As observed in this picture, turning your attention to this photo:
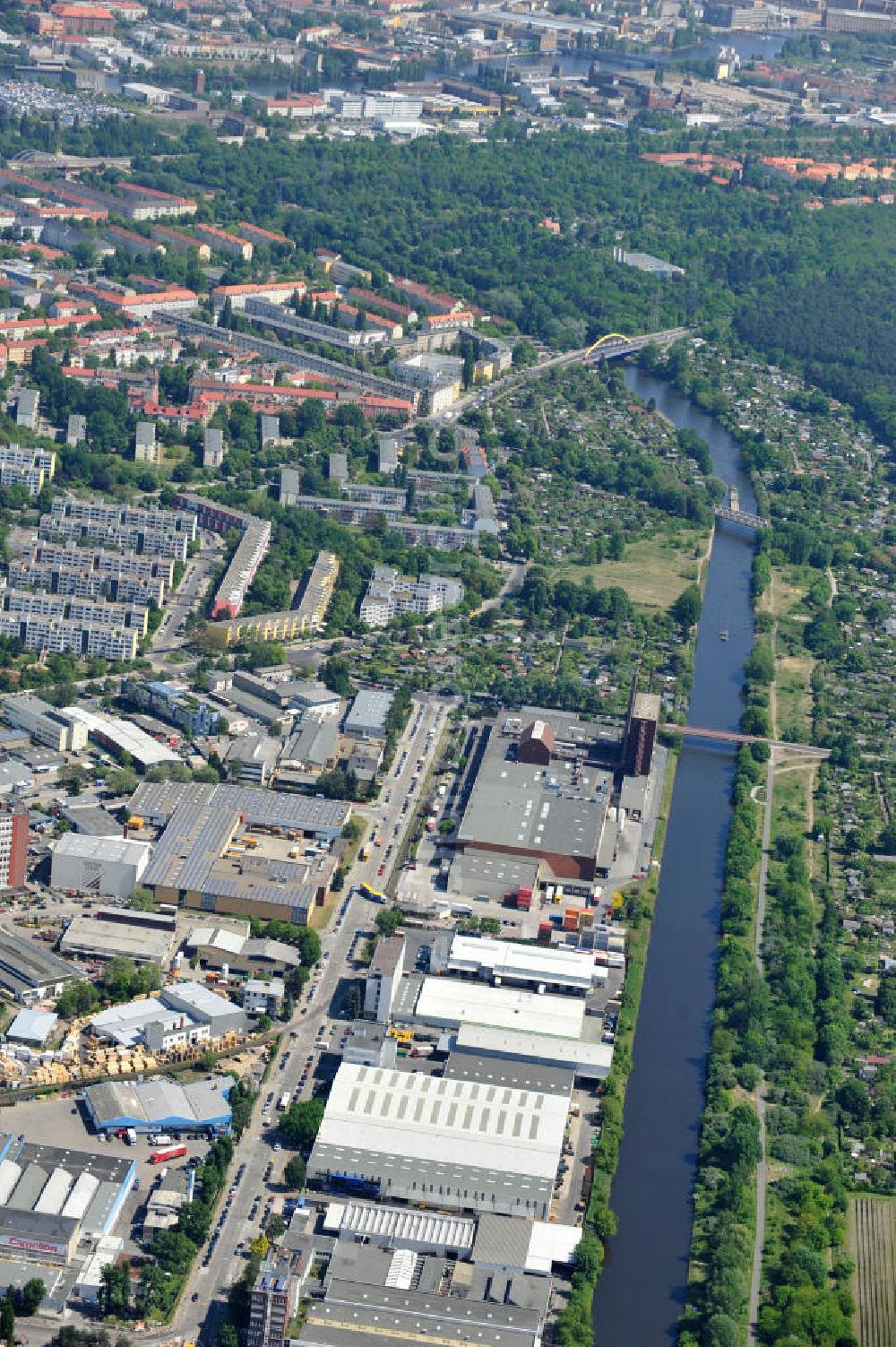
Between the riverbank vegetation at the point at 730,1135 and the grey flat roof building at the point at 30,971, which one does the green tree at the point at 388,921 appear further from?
the riverbank vegetation at the point at 730,1135

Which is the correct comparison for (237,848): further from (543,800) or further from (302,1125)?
(302,1125)

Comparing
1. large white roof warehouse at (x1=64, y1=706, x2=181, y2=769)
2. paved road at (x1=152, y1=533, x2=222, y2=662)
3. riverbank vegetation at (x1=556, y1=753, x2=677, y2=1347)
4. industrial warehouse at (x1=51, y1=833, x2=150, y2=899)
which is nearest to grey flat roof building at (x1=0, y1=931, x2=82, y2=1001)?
industrial warehouse at (x1=51, y1=833, x2=150, y2=899)

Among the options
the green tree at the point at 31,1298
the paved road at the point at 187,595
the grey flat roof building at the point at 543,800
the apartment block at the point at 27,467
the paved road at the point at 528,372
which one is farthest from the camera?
the paved road at the point at 528,372

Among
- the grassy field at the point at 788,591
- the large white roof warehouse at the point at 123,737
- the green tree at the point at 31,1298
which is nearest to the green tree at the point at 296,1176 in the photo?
the green tree at the point at 31,1298

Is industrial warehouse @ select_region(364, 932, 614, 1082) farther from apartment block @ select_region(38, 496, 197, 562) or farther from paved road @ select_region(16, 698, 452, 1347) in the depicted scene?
apartment block @ select_region(38, 496, 197, 562)

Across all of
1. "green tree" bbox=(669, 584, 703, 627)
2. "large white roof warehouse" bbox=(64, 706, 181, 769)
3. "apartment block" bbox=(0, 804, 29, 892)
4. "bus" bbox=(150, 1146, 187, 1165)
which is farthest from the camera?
"green tree" bbox=(669, 584, 703, 627)

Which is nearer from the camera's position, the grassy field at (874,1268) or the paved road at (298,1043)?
the paved road at (298,1043)

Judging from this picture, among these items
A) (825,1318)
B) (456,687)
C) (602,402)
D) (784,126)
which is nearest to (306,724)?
(456,687)

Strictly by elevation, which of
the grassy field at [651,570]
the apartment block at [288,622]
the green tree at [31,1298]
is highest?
the grassy field at [651,570]
